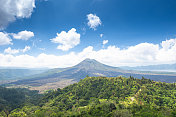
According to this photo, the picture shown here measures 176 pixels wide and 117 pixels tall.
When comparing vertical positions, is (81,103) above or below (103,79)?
below

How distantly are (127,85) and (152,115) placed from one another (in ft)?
209

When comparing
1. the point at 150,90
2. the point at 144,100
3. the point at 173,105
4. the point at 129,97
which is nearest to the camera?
the point at 173,105

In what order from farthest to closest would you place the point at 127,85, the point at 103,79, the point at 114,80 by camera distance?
the point at 103,79 < the point at 114,80 < the point at 127,85


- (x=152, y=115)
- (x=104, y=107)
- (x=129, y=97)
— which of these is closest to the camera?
(x=152, y=115)

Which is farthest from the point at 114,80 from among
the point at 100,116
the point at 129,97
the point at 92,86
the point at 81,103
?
the point at 100,116

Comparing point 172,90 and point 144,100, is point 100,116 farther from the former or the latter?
point 172,90

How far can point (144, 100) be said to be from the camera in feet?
287

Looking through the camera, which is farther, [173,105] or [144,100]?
[144,100]

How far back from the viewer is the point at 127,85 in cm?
11450

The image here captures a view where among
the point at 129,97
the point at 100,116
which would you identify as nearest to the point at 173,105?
the point at 129,97

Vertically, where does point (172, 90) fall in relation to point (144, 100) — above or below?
above

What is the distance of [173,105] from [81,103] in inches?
2912

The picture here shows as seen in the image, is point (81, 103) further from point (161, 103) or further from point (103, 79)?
point (161, 103)

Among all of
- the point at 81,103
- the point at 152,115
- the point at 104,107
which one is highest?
the point at 152,115
